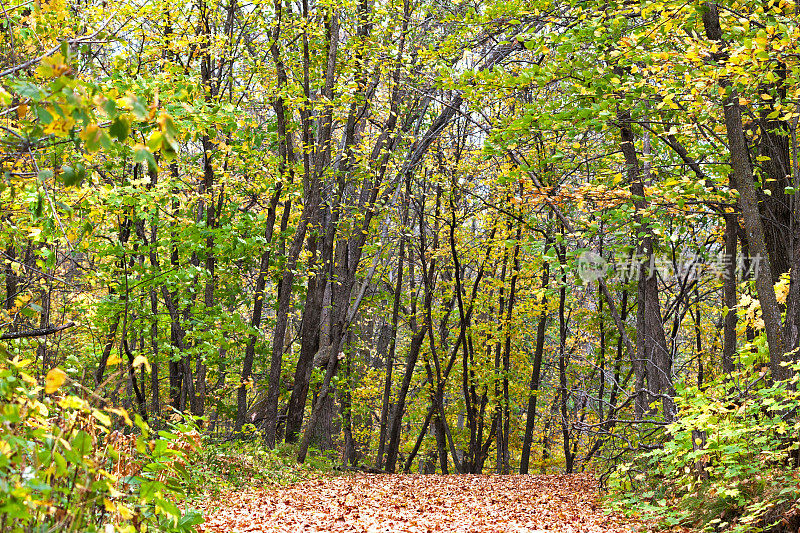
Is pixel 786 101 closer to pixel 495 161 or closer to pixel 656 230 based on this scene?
pixel 656 230

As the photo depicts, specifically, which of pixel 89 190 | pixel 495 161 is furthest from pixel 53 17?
pixel 495 161

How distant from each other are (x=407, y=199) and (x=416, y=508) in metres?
8.31

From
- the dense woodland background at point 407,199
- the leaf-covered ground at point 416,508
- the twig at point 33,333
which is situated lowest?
the leaf-covered ground at point 416,508

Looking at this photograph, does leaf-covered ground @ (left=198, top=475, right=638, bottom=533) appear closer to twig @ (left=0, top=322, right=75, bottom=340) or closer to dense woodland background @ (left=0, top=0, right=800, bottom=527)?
dense woodland background @ (left=0, top=0, right=800, bottom=527)

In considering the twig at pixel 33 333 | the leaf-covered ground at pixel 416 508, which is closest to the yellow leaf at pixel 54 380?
the twig at pixel 33 333

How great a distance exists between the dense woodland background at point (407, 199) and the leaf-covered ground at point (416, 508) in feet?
2.78

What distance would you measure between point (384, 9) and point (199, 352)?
626 centimetres

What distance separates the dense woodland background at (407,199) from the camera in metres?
4.86

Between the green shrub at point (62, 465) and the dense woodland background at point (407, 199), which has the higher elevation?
the dense woodland background at point (407, 199)

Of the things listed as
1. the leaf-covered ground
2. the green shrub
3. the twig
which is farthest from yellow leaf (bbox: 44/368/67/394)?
the leaf-covered ground

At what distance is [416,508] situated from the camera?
726cm

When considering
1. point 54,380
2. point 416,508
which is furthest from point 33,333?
point 416,508

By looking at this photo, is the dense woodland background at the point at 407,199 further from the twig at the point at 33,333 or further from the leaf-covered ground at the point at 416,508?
the leaf-covered ground at the point at 416,508

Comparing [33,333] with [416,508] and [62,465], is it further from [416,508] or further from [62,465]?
[416,508]
